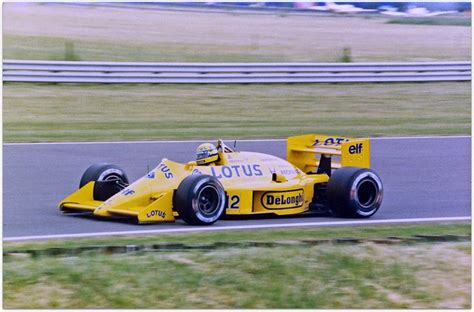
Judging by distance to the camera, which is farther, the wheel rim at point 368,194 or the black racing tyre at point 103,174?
the black racing tyre at point 103,174

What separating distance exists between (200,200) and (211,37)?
13.5 meters

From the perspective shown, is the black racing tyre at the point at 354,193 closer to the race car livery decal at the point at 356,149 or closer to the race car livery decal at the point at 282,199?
the race car livery decal at the point at 282,199

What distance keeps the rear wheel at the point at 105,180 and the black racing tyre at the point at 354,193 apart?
2.31 meters

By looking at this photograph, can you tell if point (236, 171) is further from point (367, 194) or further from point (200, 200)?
point (367, 194)

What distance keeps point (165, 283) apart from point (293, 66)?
14157 mm

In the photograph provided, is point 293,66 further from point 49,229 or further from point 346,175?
point 49,229

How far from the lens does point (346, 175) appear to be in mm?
10195

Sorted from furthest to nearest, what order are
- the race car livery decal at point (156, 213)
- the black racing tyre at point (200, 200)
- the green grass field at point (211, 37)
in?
the green grass field at point (211, 37), the race car livery decal at point (156, 213), the black racing tyre at point (200, 200)

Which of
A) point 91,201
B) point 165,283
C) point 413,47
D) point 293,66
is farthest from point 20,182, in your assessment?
point 413,47

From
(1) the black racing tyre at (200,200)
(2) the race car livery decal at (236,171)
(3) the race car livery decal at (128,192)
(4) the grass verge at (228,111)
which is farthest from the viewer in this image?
(4) the grass verge at (228,111)

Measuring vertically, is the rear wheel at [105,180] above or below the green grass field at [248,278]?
above

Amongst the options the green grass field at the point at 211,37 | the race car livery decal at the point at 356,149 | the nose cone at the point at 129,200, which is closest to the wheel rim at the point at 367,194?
the race car livery decal at the point at 356,149

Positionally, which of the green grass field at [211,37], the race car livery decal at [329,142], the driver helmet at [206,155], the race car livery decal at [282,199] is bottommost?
the race car livery decal at [282,199]

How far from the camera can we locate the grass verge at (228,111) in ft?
55.7
